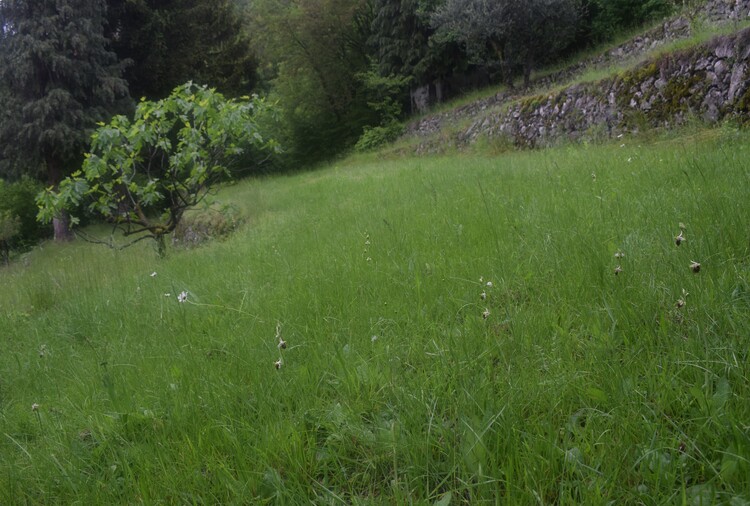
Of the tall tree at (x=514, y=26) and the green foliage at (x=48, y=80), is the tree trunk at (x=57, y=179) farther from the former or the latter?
the tall tree at (x=514, y=26)

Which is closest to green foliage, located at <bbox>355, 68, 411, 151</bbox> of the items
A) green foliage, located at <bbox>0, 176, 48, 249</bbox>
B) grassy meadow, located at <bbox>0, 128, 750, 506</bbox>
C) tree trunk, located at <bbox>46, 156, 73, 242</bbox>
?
tree trunk, located at <bbox>46, 156, 73, 242</bbox>

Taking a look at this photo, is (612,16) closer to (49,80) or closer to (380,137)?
(380,137)

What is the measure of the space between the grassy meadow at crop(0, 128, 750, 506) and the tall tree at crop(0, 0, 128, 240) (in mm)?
15783

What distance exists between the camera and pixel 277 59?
29.4m

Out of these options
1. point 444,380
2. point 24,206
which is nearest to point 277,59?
point 24,206

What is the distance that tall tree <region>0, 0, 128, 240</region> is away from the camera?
15.3 meters

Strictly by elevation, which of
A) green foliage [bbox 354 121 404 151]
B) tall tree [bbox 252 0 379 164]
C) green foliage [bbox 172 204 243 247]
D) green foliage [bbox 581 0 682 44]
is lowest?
green foliage [bbox 172 204 243 247]

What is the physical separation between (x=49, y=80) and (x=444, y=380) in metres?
19.8

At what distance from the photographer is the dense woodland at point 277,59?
1570cm

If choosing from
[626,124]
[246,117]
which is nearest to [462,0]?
[626,124]

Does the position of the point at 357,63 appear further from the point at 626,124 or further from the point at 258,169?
the point at 626,124

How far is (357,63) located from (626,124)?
2258 centimetres

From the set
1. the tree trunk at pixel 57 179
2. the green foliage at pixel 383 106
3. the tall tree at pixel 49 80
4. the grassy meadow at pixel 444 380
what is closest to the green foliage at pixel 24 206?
the tree trunk at pixel 57 179

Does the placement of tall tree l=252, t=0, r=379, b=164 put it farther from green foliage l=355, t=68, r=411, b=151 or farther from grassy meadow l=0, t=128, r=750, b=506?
grassy meadow l=0, t=128, r=750, b=506
